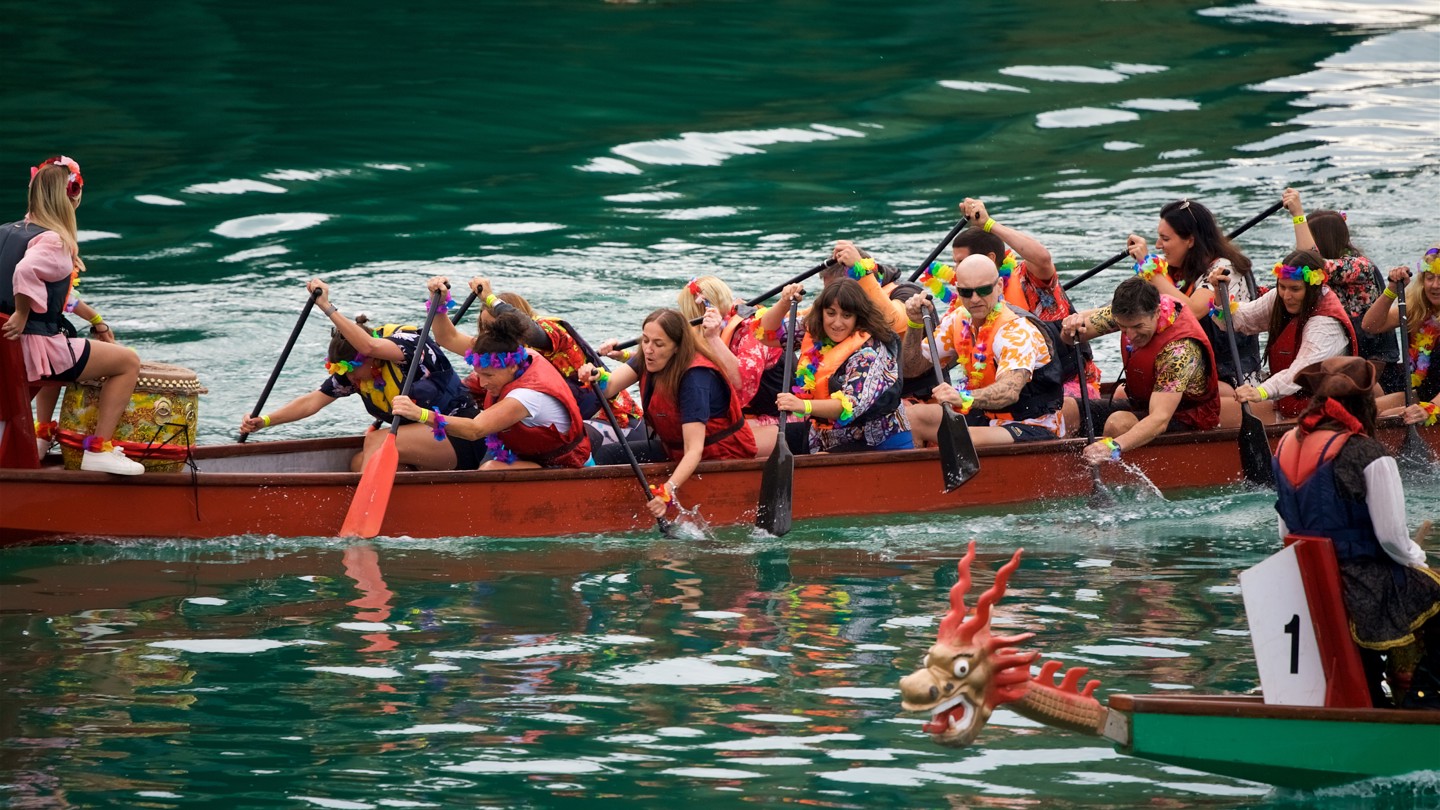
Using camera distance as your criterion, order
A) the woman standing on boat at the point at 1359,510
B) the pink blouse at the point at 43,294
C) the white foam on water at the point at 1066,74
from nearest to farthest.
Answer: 1. the woman standing on boat at the point at 1359,510
2. the pink blouse at the point at 43,294
3. the white foam on water at the point at 1066,74

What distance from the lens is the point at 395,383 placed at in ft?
33.9

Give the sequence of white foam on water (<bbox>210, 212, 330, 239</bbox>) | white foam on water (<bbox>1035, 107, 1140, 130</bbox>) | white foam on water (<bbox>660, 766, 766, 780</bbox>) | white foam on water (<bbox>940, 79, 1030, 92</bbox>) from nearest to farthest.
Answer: white foam on water (<bbox>660, 766, 766, 780</bbox>) → white foam on water (<bbox>210, 212, 330, 239</bbox>) → white foam on water (<bbox>1035, 107, 1140, 130</bbox>) → white foam on water (<bbox>940, 79, 1030, 92</bbox>)

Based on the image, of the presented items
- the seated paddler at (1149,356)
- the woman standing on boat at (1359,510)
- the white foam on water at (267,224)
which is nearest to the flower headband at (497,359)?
the seated paddler at (1149,356)

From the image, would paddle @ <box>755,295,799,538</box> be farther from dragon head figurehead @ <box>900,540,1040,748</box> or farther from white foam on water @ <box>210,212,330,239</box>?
white foam on water @ <box>210,212,330,239</box>

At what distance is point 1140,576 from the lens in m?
9.40

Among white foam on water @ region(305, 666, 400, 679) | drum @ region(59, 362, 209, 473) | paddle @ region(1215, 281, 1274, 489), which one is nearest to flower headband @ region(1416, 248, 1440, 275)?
paddle @ region(1215, 281, 1274, 489)

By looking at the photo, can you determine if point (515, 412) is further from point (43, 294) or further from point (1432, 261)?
point (1432, 261)

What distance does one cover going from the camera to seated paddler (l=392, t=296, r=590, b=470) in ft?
31.7

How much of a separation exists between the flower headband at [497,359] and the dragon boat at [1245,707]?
177 inches

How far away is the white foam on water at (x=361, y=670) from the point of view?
7660 mm

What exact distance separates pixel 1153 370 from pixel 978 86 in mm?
16495

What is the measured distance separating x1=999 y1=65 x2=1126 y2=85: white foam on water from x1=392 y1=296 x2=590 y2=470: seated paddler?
18.4m

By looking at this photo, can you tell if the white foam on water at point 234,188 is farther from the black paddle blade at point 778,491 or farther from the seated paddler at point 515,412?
the black paddle blade at point 778,491

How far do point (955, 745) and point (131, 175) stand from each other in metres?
19.0
